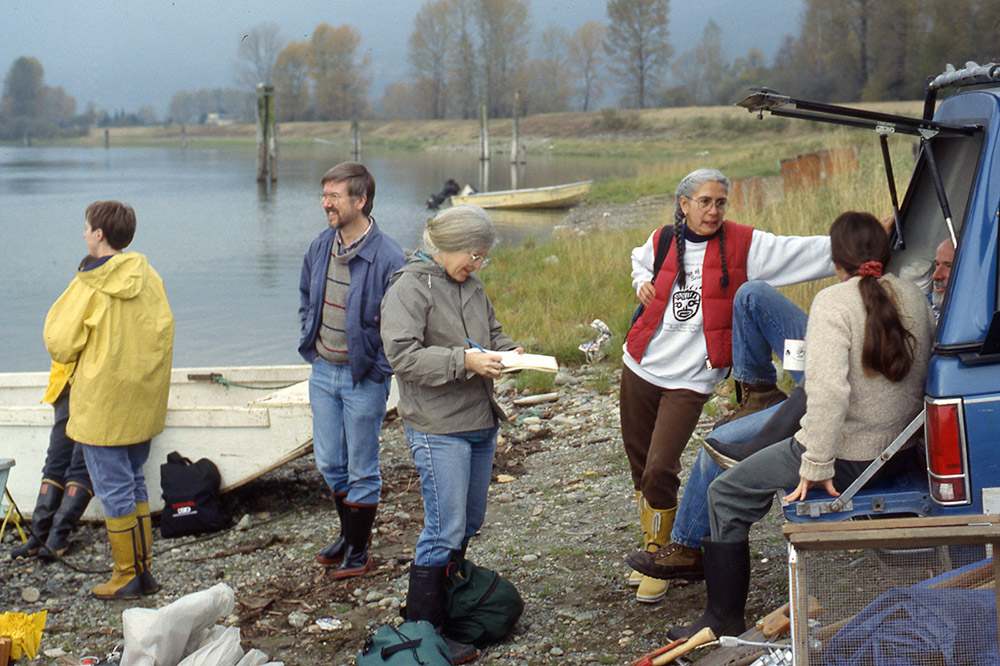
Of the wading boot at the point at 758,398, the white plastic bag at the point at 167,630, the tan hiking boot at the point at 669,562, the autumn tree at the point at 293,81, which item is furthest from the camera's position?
the autumn tree at the point at 293,81

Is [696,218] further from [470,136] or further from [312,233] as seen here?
[470,136]

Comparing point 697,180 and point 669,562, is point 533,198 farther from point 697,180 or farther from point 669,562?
point 669,562

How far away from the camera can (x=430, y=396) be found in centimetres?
389

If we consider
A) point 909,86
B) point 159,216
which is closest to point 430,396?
point 159,216

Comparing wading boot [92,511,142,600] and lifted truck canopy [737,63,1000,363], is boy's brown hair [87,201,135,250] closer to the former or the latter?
wading boot [92,511,142,600]

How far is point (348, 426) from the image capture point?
197 inches

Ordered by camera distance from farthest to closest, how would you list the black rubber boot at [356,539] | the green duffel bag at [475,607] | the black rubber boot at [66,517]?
1. the black rubber boot at [66,517]
2. the black rubber boot at [356,539]
3. the green duffel bag at [475,607]

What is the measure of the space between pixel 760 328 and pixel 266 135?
40.1 meters

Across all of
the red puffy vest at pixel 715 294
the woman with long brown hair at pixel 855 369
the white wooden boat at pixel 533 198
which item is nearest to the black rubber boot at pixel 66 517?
the red puffy vest at pixel 715 294

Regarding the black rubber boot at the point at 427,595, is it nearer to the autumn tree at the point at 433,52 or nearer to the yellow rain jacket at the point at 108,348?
the yellow rain jacket at the point at 108,348

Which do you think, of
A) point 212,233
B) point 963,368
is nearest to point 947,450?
point 963,368

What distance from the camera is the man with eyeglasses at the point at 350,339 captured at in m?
4.89

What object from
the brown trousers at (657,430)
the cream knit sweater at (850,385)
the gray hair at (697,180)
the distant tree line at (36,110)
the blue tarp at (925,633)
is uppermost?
the distant tree line at (36,110)

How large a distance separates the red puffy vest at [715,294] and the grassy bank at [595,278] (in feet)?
15.3
